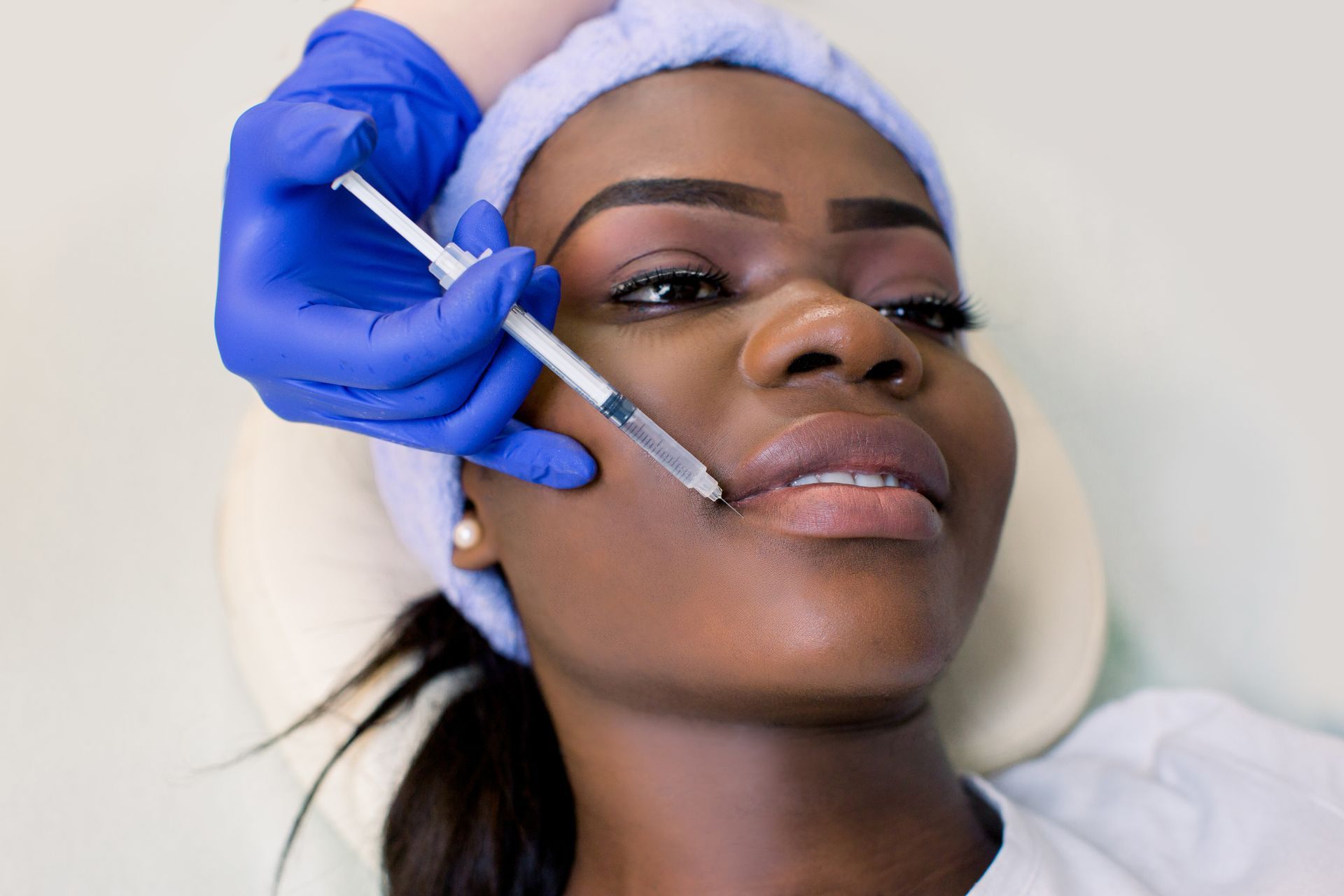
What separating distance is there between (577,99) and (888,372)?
0.42m

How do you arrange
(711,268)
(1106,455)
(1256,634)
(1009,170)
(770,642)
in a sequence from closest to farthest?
(770,642) < (711,268) < (1256,634) < (1106,455) < (1009,170)

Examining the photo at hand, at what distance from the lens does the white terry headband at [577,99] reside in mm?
1089

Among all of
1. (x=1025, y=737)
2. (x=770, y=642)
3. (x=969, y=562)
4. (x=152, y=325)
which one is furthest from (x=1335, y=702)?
(x=152, y=325)

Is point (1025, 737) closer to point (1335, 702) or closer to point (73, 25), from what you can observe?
point (1335, 702)

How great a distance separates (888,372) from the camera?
0.96 m

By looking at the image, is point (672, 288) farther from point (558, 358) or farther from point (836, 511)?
A: point (836, 511)

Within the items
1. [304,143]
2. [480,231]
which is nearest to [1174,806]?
[480,231]

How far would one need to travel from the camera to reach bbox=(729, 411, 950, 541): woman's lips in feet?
2.81

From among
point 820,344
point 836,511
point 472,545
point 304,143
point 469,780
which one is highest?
point 304,143

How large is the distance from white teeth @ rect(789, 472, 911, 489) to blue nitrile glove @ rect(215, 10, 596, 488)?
183 millimetres

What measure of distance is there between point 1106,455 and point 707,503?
1.00 meters

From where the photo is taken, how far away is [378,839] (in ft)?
4.13

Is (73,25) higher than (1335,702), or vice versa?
(73,25)

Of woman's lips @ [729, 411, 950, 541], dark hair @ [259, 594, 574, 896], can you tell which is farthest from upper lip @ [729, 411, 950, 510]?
dark hair @ [259, 594, 574, 896]
